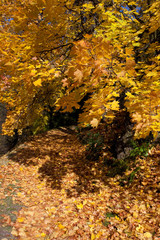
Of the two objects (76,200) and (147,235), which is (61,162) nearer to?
(76,200)

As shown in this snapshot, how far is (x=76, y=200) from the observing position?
4039 mm

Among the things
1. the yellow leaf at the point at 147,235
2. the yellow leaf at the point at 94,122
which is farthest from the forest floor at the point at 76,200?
the yellow leaf at the point at 94,122

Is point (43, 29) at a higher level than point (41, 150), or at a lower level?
higher

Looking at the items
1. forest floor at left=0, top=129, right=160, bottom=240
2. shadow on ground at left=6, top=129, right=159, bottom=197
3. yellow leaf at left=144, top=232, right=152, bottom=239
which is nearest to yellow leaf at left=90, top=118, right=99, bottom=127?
forest floor at left=0, top=129, right=160, bottom=240

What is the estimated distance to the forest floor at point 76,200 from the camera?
3.01 metres

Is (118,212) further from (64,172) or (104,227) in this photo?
(64,172)

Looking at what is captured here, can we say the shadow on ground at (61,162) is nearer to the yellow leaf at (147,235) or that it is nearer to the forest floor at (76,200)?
the forest floor at (76,200)

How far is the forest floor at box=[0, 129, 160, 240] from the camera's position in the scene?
301 centimetres

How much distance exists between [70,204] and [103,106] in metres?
2.83

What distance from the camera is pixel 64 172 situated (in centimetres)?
546

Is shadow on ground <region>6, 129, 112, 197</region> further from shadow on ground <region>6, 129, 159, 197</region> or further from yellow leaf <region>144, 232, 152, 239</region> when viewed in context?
yellow leaf <region>144, 232, 152, 239</region>

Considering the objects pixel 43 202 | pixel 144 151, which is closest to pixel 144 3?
pixel 144 151

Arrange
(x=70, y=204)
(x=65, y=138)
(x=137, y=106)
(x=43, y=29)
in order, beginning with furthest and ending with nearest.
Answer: (x=65, y=138), (x=70, y=204), (x=43, y=29), (x=137, y=106)

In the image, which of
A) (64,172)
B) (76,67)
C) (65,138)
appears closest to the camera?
(76,67)
